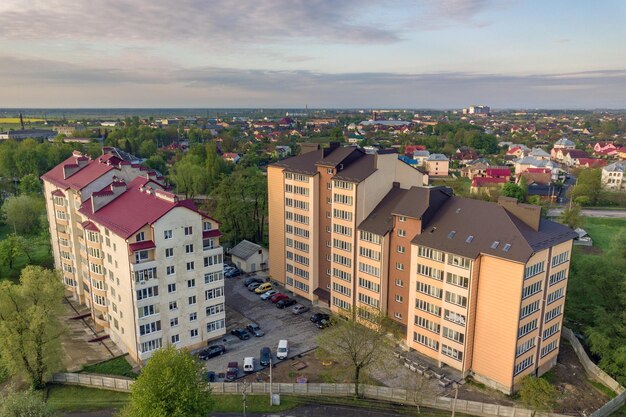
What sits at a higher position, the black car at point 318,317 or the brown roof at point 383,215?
the brown roof at point 383,215

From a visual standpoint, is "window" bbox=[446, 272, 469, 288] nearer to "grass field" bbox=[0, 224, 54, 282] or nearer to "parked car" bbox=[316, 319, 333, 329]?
"parked car" bbox=[316, 319, 333, 329]

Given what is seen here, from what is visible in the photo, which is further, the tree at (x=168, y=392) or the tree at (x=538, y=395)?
the tree at (x=538, y=395)

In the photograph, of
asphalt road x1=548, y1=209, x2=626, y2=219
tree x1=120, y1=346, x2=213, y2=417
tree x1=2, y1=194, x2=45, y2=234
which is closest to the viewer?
tree x1=120, y1=346, x2=213, y2=417

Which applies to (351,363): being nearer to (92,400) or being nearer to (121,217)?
(92,400)

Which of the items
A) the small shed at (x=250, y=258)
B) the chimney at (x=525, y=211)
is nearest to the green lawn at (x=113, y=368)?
the small shed at (x=250, y=258)

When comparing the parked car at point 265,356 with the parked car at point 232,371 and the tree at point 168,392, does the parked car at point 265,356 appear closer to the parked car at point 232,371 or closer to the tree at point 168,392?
the parked car at point 232,371

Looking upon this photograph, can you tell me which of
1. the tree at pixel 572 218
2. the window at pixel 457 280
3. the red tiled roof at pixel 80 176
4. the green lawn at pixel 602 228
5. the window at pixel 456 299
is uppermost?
the red tiled roof at pixel 80 176

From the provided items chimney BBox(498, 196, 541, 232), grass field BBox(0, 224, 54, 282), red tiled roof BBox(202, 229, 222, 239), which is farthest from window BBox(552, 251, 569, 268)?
grass field BBox(0, 224, 54, 282)
